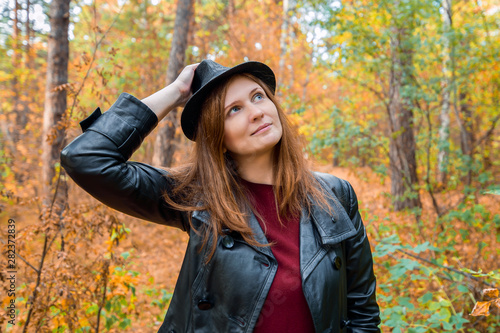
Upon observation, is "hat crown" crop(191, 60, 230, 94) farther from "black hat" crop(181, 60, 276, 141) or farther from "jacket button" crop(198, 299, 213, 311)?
"jacket button" crop(198, 299, 213, 311)

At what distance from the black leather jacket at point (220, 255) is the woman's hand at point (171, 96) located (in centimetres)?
6

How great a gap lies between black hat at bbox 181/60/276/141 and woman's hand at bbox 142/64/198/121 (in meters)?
0.04

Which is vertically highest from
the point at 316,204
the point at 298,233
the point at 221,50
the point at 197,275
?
the point at 221,50

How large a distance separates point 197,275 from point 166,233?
Result: 257 inches

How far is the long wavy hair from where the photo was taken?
163 centimetres

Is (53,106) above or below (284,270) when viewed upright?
above

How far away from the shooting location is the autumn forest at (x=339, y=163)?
2693mm

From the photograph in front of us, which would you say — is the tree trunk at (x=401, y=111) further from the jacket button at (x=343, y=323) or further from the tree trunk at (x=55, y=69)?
the tree trunk at (x=55, y=69)

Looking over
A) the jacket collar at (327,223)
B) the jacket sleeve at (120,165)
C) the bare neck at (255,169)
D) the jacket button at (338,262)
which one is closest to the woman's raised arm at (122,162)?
the jacket sleeve at (120,165)

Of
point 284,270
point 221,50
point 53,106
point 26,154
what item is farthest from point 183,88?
point 221,50

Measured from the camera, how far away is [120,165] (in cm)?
154

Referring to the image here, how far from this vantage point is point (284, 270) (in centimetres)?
158

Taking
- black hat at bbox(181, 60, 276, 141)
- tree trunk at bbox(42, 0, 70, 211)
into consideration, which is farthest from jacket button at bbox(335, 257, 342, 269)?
tree trunk at bbox(42, 0, 70, 211)

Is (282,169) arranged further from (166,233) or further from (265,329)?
(166,233)
